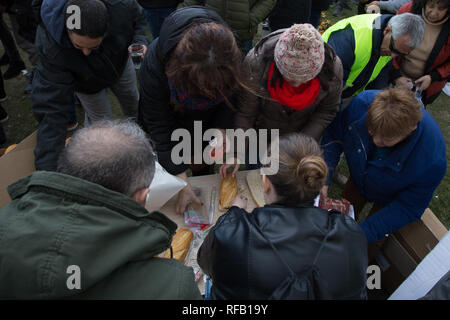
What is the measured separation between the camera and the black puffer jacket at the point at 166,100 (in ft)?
4.28

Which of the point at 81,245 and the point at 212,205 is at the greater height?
the point at 81,245

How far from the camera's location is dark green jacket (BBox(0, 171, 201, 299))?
70 cm

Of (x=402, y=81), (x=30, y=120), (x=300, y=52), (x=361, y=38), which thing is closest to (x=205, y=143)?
(x=300, y=52)

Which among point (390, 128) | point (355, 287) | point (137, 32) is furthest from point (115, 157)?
point (137, 32)

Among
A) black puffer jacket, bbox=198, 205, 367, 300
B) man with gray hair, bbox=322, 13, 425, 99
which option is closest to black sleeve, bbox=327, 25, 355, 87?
man with gray hair, bbox=322, 13, 425, 99

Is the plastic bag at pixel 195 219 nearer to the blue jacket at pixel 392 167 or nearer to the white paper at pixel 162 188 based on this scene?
the white paper at pixel 162 188

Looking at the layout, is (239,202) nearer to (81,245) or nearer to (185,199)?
(185,199)

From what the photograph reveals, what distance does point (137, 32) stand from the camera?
2.33 metres

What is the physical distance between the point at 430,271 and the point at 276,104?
1.14 m

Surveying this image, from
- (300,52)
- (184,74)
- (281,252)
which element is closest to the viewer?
(281,252)

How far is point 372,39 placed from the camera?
6.28ft

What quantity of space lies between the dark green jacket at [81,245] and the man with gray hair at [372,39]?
172cm

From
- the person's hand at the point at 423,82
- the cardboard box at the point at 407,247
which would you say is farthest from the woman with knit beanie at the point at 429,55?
the cardboard box at the point at 407,247
